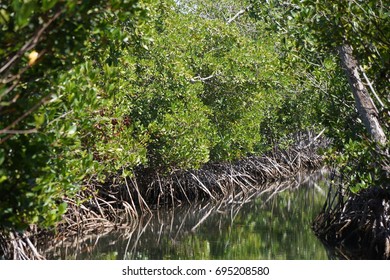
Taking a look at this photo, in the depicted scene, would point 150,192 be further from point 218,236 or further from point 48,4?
point 48,4

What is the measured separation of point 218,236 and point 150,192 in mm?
3018

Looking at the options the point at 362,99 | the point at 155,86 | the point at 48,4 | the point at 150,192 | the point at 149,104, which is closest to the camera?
the point at 48,4

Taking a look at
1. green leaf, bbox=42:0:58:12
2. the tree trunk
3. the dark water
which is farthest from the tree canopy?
the dark water

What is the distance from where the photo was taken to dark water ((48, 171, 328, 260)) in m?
8.55

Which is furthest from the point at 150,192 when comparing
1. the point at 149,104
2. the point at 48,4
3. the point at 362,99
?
the point at 48,4

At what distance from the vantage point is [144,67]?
36.9 ft

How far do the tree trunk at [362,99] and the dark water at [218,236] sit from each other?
2115mm

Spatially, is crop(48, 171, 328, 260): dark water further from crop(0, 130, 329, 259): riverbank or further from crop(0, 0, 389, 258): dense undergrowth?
crop(0, 0, 389, 258): dense undergrowth

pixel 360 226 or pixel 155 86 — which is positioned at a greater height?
pixel 155 86

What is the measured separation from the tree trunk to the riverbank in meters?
0.65

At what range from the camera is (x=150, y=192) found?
41.8 feet

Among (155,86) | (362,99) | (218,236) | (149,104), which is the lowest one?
(218,236)

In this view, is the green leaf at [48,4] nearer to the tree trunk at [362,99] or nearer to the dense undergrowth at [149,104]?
the dense undergrowth at [149,104]

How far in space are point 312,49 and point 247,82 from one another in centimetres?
703
